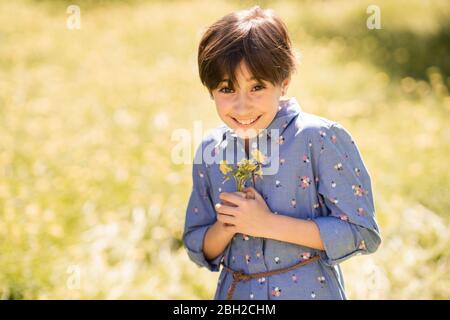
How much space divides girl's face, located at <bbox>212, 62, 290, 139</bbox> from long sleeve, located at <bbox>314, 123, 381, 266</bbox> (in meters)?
0.19

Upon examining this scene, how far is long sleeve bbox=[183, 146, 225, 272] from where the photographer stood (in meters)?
2.07

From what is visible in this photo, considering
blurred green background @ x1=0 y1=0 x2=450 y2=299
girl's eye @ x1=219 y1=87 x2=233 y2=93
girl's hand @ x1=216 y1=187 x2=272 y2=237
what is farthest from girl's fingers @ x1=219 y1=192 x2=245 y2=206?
blurred green background @ x1=0 y1=0 x2=450 y2=299

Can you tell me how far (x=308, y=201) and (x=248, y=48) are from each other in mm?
516

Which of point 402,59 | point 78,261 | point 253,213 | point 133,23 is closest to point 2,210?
point 78,261

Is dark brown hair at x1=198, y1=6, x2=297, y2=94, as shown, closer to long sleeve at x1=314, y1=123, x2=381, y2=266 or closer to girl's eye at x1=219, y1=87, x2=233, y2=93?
girl's eye at x1=219, y1=87, x2=233, y2=93

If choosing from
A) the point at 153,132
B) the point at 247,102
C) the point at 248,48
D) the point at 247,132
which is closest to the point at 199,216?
the point at 247,132

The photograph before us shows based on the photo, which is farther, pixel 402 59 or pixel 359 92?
pixel 402 59

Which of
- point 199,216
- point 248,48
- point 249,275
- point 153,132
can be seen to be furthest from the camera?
point 153,132

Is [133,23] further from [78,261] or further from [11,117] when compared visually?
[78,261]

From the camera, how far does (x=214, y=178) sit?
2.04 metres

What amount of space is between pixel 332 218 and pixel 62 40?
17.3ft

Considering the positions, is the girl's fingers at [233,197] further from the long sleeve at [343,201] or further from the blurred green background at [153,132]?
the blurred green background at [153,132]

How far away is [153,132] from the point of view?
4.50 metres

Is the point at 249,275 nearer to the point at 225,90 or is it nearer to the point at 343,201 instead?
the point at 343,201
